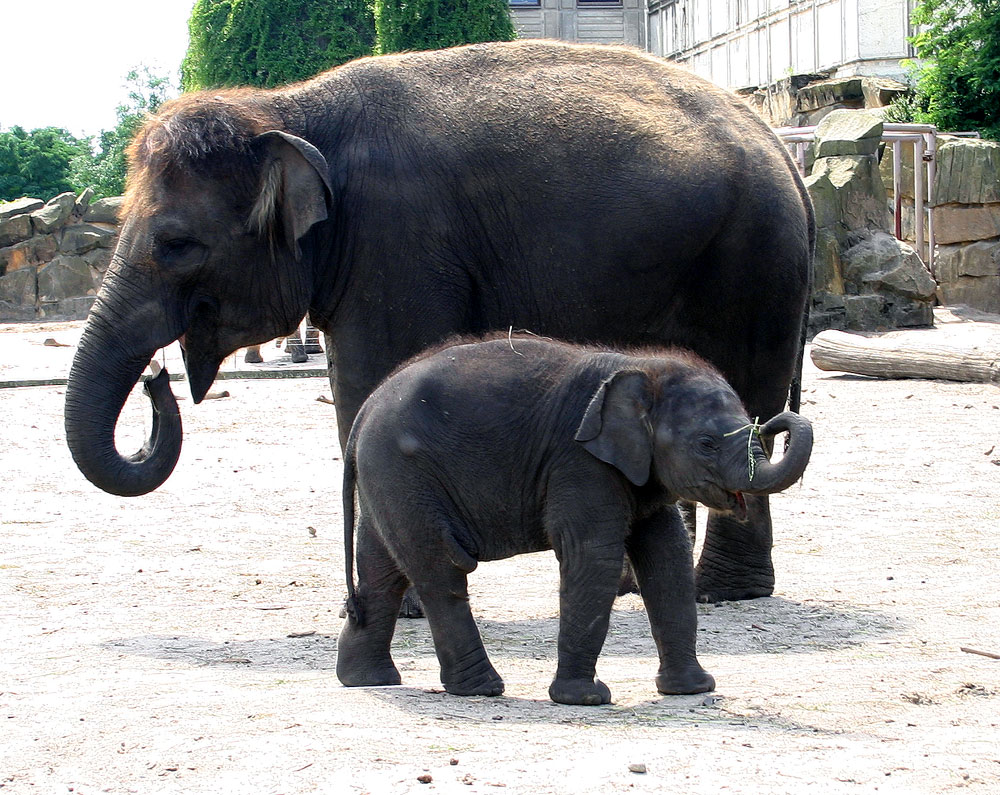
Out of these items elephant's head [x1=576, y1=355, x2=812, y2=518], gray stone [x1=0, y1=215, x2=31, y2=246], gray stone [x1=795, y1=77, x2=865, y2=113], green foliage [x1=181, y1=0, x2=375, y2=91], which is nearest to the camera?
elephant's head [x1=576, y1=355, x2=812, y2=518]

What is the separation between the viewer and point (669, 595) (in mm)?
4527

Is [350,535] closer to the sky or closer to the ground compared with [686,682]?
closer to the sky

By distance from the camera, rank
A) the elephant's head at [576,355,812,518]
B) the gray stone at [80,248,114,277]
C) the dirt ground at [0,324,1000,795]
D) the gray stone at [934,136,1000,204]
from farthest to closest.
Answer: the gray stone at [80,248,114,277] → the gray stone at [934,136,1000,204] → the elephant's head at [576,355,812,518] → the dirt ground at [0,324,1000,795]

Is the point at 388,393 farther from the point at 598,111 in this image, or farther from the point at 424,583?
the point at 598,111

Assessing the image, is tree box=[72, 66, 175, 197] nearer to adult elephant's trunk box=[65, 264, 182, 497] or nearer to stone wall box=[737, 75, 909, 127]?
stone wall box=[737, 75, 909, 127]

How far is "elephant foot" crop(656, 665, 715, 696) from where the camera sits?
4.43 meters

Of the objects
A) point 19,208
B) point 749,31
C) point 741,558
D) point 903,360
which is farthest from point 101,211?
point 741,558

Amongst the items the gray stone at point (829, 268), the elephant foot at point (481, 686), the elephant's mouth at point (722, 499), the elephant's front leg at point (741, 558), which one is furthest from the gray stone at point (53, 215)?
the elephant's mouth at point (722, 499)

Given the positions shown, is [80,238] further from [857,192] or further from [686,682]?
[686,682]

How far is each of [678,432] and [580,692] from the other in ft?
2.86

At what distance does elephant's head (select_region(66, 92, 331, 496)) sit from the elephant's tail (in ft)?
3.37

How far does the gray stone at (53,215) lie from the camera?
29031 mm


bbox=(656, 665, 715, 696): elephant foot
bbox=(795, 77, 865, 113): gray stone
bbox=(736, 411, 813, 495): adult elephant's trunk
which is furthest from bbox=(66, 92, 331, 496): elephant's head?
bbox=(795, 77, 865, 113): gray stone

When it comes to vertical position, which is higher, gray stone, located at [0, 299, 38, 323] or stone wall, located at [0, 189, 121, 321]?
stone wall, located at [0, 189, 121, 321]
